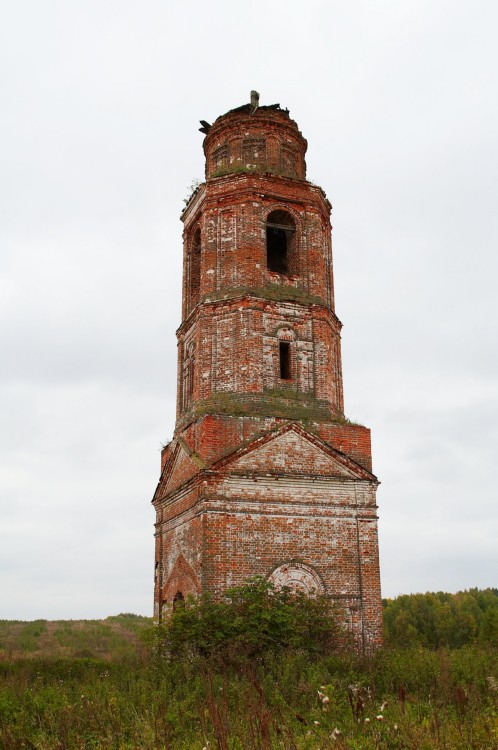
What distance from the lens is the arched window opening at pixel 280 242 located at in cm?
1816

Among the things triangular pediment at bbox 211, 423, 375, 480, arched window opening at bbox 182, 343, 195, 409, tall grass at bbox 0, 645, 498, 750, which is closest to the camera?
tall grass at bbox 0, 645, 498, 750

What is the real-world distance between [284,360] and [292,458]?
2.77 meters

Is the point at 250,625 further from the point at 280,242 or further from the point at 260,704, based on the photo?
the point at 280,242

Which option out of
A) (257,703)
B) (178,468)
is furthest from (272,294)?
(257,703)

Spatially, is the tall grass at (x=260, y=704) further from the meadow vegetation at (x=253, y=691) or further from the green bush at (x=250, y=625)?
the green bush at (x=250, y=625)

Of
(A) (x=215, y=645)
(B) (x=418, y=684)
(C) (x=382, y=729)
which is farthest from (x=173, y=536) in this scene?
(C) (x=382, y=729)

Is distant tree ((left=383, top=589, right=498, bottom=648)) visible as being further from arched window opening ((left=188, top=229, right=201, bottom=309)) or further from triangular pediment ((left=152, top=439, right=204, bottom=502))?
arched window opening ((left=188, top=229, right=201, bottom=309))

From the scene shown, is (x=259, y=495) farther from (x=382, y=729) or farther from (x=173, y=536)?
(x=382, y=729)

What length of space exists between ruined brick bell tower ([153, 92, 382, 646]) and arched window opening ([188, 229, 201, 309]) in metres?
0.04

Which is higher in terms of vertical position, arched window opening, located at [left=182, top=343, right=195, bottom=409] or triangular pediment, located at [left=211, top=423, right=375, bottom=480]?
arched window opening, located at [left=182, top=343, right=195, bottom=409]

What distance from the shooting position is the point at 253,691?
8.50m

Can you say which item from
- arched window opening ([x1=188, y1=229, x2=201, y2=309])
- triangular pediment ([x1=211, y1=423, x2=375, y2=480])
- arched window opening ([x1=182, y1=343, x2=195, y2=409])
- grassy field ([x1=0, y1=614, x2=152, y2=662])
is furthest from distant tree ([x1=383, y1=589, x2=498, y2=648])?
arched window opening ([x1=188, y1=229, x2=201, y2=309])

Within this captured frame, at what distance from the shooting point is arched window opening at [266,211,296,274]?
1816 cm

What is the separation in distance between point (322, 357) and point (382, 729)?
11.2 metres
